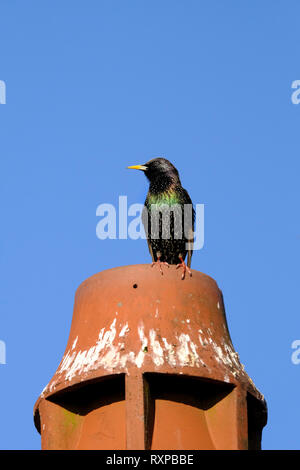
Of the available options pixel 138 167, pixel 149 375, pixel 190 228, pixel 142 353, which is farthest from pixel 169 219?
pixel 149 375

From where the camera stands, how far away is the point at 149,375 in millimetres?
9695

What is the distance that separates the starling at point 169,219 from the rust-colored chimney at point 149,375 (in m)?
2.18

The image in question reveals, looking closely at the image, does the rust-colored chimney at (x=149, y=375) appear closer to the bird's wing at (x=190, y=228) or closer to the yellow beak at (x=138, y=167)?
the bird's wing at (x=190, y=228)

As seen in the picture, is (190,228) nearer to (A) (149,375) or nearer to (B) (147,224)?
(B) (147,224)

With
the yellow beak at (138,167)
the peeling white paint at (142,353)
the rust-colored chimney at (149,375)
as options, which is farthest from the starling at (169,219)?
the peeling white paint at (142,353)

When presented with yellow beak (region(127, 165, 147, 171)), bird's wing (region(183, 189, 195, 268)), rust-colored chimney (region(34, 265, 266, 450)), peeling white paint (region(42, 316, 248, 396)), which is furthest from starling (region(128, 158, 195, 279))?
peeling white paint (region(42, 316, 248, 396))

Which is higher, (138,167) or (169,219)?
(138,167)

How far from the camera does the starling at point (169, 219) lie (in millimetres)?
12617

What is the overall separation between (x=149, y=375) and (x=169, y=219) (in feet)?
10.5

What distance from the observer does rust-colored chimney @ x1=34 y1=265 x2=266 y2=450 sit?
970 centimetres

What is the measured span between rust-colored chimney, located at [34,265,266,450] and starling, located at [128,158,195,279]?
218 cm
